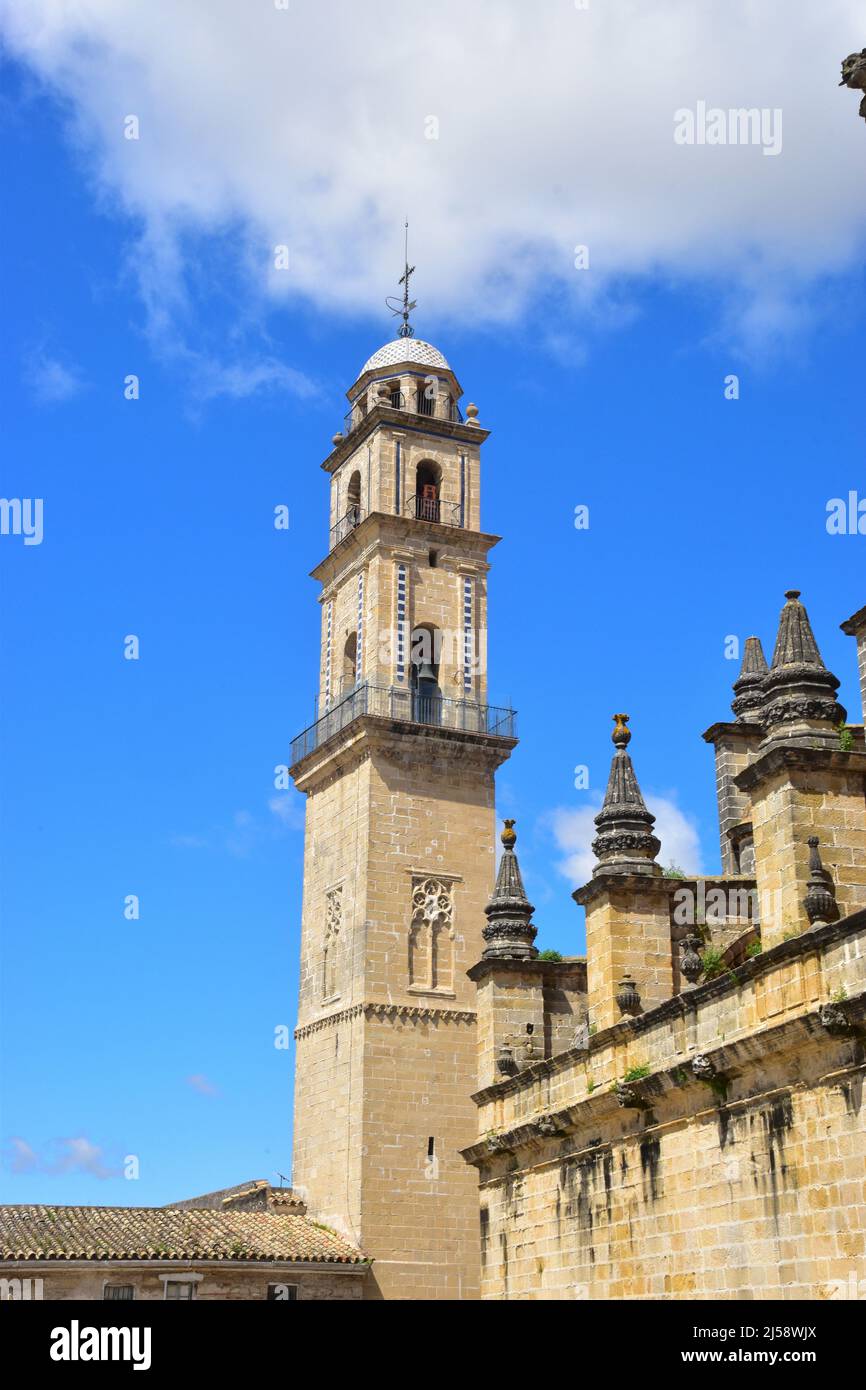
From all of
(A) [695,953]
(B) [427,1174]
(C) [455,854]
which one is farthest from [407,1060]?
(A) [695,953]

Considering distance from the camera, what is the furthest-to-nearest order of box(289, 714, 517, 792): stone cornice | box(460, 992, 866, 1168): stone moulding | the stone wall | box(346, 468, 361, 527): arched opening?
box(346, 468, 361, 527): arched opening → box(289, 714, 517, 792): stone cornice → box(460, 992, 866, 1168): stone moulding → the stone wall

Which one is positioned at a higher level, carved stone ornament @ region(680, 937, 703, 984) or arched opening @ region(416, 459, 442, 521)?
arched opening @ region(416, 459, 442, 521)

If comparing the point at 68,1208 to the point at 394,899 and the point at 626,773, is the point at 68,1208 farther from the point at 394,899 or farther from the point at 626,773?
the point at 626,773

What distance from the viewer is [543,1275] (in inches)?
730

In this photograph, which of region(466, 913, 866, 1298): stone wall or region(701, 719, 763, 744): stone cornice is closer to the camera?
region(466, 913, 866, 1298): stone wall

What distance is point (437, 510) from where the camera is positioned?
38062 mm

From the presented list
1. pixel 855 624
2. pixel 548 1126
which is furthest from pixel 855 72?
pixel 548 1126

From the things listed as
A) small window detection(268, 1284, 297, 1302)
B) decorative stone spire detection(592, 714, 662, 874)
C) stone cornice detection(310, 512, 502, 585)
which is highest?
stone cornice detection(310, 512, 502, 585)

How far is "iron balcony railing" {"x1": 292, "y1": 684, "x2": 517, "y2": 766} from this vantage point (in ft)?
115

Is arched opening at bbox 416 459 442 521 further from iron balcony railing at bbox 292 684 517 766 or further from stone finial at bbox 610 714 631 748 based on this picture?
stone finial at bbox 610 714 631 748

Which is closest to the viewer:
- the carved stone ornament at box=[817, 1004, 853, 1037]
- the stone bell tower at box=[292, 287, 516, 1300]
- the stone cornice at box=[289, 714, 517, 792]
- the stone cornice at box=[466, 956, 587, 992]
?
the carved stone ornament at box=[817, 1004, 853, 1037]

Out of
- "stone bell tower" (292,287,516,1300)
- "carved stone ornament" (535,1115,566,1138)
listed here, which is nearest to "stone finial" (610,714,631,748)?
"carved stone ornament" (535,1115,566,1138)

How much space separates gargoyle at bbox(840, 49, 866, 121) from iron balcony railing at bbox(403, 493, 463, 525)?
75.4 feet
